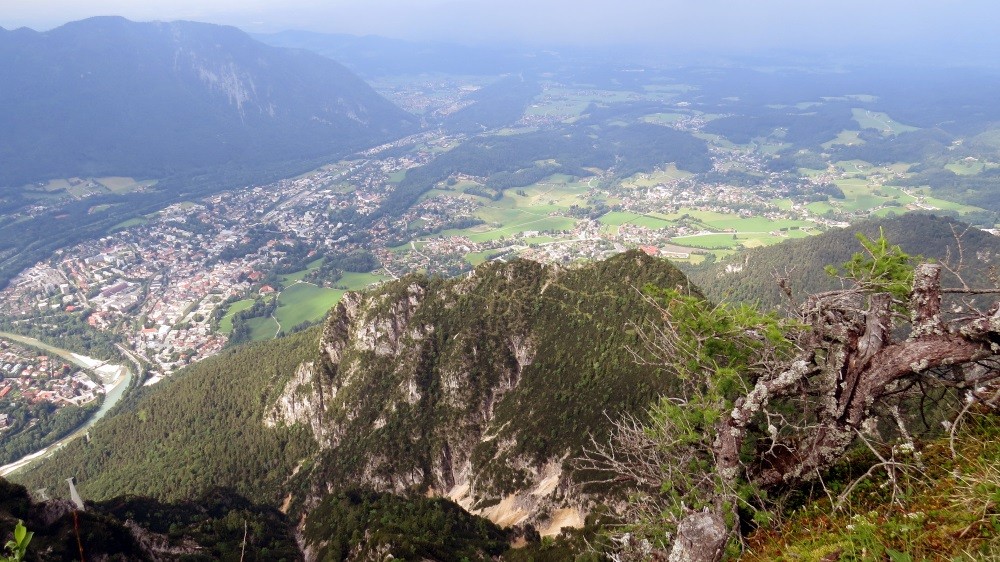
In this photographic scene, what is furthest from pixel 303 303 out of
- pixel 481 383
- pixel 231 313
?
pixel 481 383

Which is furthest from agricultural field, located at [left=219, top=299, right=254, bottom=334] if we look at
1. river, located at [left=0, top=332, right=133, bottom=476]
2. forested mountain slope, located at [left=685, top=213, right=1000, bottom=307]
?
forested mountain slope, located at [left=685, top=213, right=1000, bottom=307]

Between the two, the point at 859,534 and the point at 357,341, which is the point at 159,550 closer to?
the point at 357,341

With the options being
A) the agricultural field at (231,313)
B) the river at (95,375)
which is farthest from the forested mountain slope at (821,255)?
the river at (95,375)

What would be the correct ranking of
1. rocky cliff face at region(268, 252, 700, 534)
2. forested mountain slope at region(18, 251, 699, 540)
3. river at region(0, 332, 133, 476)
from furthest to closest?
river at region(0, 332, 133, 476) < forested mountain slope at region(18, 251, 699, 540) < rocky cliff face at region(268, 252, 700, 534)

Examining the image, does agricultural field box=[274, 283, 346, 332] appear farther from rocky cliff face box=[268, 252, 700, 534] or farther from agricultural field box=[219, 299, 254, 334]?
rocky cliff face box=[268, 252, 700, 534]

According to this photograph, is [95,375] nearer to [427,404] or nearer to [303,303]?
[303,303]

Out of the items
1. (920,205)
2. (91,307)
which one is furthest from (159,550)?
(920,205)
